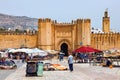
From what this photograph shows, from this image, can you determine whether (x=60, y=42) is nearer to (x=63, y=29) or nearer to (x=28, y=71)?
(x=63, y=29)

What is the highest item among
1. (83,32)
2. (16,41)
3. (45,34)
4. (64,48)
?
(83,32)

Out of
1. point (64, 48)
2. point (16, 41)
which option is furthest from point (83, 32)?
point (16, 41)

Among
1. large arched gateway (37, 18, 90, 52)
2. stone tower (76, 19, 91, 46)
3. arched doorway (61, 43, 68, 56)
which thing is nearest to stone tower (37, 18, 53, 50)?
large arched gateway (37, 18, 90, 52)

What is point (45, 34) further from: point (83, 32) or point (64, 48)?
point (83, 32)

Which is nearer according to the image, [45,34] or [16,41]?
[45,34]

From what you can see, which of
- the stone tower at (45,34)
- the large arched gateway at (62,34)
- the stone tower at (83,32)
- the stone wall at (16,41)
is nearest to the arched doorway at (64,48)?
the large arched gateway at (62,34)

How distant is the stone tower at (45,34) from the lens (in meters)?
62.1

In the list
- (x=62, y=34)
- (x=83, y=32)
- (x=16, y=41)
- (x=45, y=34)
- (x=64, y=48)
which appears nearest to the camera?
(x=45, y=34)

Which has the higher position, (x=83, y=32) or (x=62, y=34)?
(x=83, y=32)

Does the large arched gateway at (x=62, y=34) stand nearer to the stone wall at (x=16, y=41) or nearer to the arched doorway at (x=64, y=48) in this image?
the arched doorway at (x=64, y=48)

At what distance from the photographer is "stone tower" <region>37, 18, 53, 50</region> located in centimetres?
6207

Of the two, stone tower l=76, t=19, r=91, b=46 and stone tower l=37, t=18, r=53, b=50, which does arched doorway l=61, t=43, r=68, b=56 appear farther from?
stone tower l=37, t=18, r=53, b=50

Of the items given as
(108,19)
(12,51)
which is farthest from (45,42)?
(108,19)

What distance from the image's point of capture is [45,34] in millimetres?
62250
